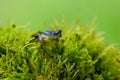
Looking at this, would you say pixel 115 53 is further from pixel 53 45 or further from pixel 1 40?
pixel 1 40

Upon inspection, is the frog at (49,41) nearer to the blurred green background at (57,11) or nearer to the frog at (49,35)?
the frog at (49,35)

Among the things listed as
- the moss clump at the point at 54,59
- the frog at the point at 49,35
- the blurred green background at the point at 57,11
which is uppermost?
the blurred green background at the point at 57,11

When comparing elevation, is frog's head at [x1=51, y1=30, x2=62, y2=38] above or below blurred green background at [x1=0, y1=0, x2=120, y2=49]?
below

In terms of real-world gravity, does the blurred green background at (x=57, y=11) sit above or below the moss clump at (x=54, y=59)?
above

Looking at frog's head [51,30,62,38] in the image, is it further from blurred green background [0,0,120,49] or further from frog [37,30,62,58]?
blurred green background [0,0,120,49]

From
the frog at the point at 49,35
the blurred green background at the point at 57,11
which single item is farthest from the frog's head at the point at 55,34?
the blurred green background at the point at 57,11

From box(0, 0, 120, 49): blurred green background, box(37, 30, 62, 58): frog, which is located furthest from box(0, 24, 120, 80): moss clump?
box(0, 0, 120, 49): blurred green background
